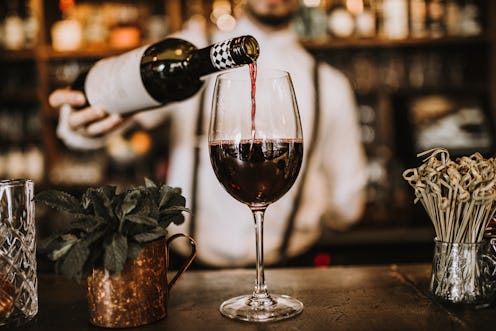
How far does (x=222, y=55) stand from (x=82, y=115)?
1.86 feet

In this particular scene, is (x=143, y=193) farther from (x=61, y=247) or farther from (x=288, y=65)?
(x=288, y=65)

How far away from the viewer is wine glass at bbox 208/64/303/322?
2.52ft

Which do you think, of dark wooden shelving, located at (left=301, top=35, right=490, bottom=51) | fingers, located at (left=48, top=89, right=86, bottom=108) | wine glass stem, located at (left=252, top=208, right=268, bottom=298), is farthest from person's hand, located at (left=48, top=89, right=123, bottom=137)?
dark wooden shelving, located at (left=301, top=35, right=490, bottom=51)

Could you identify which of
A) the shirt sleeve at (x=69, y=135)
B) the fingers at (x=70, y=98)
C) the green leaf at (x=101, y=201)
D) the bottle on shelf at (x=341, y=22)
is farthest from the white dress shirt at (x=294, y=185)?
the green leaf at (x=101, y=201)

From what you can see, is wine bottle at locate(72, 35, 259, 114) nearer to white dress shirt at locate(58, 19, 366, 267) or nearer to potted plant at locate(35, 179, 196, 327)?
potted plant at locate(35, 179, 196, 327)

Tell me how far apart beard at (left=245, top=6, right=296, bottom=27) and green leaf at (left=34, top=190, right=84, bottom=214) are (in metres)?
1.52

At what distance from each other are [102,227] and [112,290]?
79 mm

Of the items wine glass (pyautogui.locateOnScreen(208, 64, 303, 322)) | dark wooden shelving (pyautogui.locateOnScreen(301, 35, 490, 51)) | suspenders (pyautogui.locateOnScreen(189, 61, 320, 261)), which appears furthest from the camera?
dark wooden shelving (pyautogui.locateOnScreen(301, 35, 490, 51))

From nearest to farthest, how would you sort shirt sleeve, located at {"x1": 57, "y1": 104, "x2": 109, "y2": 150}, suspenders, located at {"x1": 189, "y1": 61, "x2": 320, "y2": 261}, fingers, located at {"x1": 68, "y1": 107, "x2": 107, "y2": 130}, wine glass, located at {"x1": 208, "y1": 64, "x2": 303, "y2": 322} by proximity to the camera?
Answer: wine glass, located at {"x1": 208, "y1": 64, "x2": 303, "y2": 322}
fingers, located at {"x1": 68, "y1": 107, "x2": 107, "y2": 130}
shirt sleeve, located at {"x1": 57, "y1": 104, "x2": 109, "y2": 150}
suspenders, located at {"x1": 189, "y1": 61, "x2": 320, "y2": 261}

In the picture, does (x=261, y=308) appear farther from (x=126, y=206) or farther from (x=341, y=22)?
(x=341, y=22)

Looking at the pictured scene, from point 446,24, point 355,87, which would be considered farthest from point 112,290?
point 446,24

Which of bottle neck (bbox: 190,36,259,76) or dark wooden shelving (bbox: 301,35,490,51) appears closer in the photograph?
bottle neck (bbox: 190,36,259,76)

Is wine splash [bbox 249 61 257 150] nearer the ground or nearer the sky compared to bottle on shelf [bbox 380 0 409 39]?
nearer the ground

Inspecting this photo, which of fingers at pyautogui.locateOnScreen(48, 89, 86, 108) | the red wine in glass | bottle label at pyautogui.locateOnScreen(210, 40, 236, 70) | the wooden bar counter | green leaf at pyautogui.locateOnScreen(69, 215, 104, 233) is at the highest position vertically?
bottle label at pyautogui.locateOnScreen(210, 40, 236, 70)
